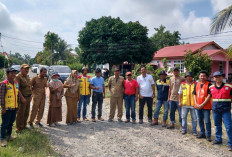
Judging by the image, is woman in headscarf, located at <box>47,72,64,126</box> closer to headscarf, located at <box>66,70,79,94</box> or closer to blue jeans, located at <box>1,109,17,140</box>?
headscarf, located at <box>66,70,79,94</box>

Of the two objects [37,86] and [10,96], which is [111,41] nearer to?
[37,86]

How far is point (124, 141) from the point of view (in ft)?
15.6

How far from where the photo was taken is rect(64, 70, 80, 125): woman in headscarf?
5.87m

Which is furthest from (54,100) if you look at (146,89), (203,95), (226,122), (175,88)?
(226,122)

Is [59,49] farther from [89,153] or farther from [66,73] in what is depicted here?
[89,153]

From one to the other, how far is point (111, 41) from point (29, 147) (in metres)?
13.8

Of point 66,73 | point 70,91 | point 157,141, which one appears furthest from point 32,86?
point 66,73

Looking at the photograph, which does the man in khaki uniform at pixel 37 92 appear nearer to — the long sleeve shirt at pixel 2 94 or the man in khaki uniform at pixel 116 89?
the long sleeve shirt at pixel 2 94

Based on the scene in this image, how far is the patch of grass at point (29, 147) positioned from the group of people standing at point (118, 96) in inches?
9.9

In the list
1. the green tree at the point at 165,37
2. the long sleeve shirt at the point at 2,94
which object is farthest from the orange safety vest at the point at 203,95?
the green tree at the point at 165,37

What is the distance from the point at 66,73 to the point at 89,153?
41.9 feet

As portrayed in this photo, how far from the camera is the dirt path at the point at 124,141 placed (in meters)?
4.14

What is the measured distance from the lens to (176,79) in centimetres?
556

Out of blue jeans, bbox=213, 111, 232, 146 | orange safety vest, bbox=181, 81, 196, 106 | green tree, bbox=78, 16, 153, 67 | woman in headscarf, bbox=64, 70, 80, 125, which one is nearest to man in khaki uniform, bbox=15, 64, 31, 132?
woman in headscarf, bbox=64, 70, 80, 125
